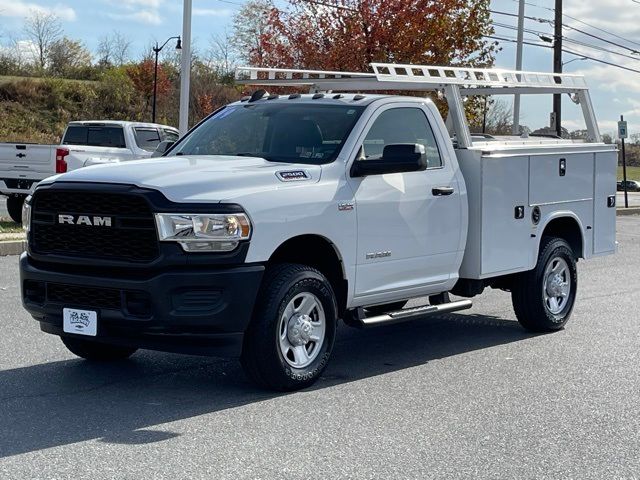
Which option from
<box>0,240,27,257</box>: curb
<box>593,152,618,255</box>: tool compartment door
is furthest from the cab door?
<box>0,240,27,257</box>: curb

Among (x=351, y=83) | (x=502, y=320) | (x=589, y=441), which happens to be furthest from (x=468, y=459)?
(x=502, y=320)

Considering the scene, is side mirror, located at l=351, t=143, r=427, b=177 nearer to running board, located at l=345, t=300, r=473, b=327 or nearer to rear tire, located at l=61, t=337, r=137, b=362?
running board, located at l=345, t=300, r=473, b=327

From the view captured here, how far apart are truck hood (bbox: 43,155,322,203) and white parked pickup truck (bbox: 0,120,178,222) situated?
11.7 meters

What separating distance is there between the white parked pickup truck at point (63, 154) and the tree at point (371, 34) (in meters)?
6.50

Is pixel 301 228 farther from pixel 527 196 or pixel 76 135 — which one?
pixel 76 135

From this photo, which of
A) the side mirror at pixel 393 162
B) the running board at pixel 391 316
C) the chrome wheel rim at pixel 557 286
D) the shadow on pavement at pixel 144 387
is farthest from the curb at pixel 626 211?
the side mirror at pixel 393 162

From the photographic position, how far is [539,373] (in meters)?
8.26

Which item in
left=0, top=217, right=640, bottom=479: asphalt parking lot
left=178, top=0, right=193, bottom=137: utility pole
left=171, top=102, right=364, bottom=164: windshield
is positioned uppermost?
left=178, top=0, right=193, bottom=137: utility pole

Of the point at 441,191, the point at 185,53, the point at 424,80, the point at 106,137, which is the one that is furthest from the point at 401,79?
the point at 185,53

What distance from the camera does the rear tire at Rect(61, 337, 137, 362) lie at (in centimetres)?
811

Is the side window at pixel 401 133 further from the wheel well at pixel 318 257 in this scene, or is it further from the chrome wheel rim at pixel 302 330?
the chrome wheel rim at pixel 302 330

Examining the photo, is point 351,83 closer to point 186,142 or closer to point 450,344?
point 186,142

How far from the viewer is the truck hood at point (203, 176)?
Answer: 6.95 meters

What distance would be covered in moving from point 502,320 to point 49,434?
19.2 feet
